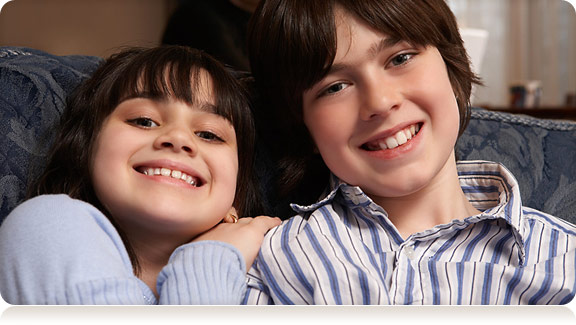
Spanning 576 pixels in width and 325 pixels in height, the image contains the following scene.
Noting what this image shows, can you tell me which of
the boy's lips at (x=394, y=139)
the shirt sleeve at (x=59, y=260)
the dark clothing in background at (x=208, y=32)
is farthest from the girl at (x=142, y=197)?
the dark clothing in background at (x=208, y=32)

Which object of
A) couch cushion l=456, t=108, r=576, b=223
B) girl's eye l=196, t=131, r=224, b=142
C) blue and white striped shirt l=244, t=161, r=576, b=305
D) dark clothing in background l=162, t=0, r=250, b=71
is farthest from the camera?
dark clothing in background l=162, t=0, r=250, b=71

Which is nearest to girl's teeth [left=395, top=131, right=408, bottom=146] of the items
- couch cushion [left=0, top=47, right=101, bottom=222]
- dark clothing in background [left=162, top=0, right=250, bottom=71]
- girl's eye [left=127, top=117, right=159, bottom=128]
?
girl's eye [left=127, top=117, right=159, bottom=128]

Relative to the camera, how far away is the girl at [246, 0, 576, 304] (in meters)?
Result: 0.82

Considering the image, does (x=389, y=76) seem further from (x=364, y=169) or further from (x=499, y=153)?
(x=499, y=153)

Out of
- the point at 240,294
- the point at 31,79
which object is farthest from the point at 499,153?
the point at 31,79

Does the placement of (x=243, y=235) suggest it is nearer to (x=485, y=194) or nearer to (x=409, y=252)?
(x=409, y=252)

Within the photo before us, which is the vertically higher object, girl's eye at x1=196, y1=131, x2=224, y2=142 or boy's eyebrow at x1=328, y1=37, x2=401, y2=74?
boy's eyebrow at x1=328, y1=37, x2=401, y2=74

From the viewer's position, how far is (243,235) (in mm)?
876

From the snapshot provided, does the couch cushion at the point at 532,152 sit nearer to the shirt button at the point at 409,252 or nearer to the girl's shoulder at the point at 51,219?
the shirt button at the point at 409,252

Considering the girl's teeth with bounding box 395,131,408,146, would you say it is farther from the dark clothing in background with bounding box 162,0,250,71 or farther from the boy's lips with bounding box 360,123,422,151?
the dark clothing in background with bounding box 162,0,250,71

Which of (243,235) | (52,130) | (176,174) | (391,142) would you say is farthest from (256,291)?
(52,130)

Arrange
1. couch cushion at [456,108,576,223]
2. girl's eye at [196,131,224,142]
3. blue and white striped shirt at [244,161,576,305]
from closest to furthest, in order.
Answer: blue and white striped shirt at [244,161,576,305] < girl's eye at [196,131,224,142] < couch cushion at [456,108,576,223]

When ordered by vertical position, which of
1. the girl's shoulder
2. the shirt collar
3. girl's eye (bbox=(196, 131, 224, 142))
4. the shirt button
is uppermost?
girl's eye (bbox=(196, 131, 224, 142))

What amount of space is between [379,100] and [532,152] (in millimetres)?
523
